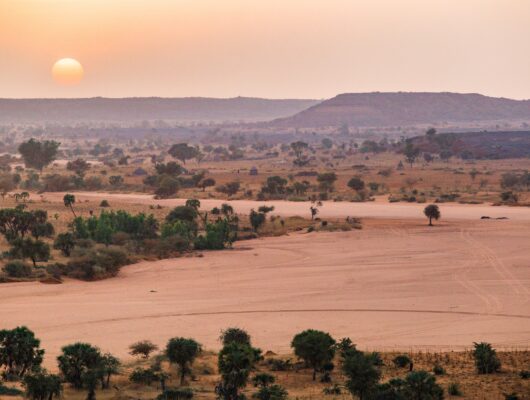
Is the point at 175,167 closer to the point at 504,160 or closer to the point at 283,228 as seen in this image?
the point at 283,228

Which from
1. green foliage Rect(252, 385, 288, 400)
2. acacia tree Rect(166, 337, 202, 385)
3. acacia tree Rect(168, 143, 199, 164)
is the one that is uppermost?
acacia tree Rect(168, 143, 199, 164)

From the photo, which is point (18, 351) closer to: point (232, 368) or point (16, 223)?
point (232, 368)

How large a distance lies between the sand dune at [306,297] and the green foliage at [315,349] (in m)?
4.77

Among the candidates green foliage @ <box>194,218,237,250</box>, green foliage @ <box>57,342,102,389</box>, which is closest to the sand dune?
green foliage @ <box>194,218,237,250</box>

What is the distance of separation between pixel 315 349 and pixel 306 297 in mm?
15820

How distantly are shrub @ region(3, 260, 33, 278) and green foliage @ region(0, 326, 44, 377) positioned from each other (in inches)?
891

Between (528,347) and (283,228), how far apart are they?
43250 mm

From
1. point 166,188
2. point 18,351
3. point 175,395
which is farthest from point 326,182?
point 175,395

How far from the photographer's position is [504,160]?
176125mm

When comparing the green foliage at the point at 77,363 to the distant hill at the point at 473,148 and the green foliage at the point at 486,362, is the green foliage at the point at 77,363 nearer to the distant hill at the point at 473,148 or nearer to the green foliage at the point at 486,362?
the green foliage at the point at 486,362

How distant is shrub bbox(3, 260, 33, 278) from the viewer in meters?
54.5

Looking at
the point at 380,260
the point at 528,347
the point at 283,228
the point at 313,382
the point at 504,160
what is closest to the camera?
the point at 313,382

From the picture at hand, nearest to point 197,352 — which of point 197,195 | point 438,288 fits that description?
point 438,288

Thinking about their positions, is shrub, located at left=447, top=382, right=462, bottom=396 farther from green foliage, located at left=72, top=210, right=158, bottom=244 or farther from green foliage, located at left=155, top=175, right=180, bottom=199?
A: green foliage, located at left=155, top=175, right=180, bottom=199
